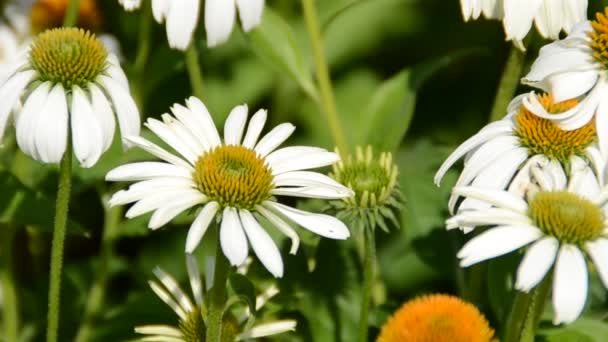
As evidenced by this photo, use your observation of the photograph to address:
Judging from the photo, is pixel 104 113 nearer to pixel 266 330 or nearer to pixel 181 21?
pixel 181 21

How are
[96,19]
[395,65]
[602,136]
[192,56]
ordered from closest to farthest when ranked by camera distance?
[602,136] < [192,56] < [96,19] < [395,65]

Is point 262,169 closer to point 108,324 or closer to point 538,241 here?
point 538,241

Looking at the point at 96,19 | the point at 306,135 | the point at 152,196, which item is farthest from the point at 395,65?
the point at 152,196

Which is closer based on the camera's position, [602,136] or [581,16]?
[602,136]

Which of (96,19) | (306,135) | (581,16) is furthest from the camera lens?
(306,135)

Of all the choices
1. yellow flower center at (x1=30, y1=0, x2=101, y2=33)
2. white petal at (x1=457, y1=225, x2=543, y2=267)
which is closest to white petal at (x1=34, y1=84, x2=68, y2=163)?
white petal at (x1=457, y1=225, x2=543, y2=267)

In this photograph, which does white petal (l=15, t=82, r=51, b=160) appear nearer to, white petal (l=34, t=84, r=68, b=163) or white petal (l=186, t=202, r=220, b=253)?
white petal (l=34, t=84, r=68, b=163)

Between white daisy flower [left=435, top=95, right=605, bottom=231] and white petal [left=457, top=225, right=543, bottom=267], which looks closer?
white petal [left=457, top=225, right=543, bottom=267]
